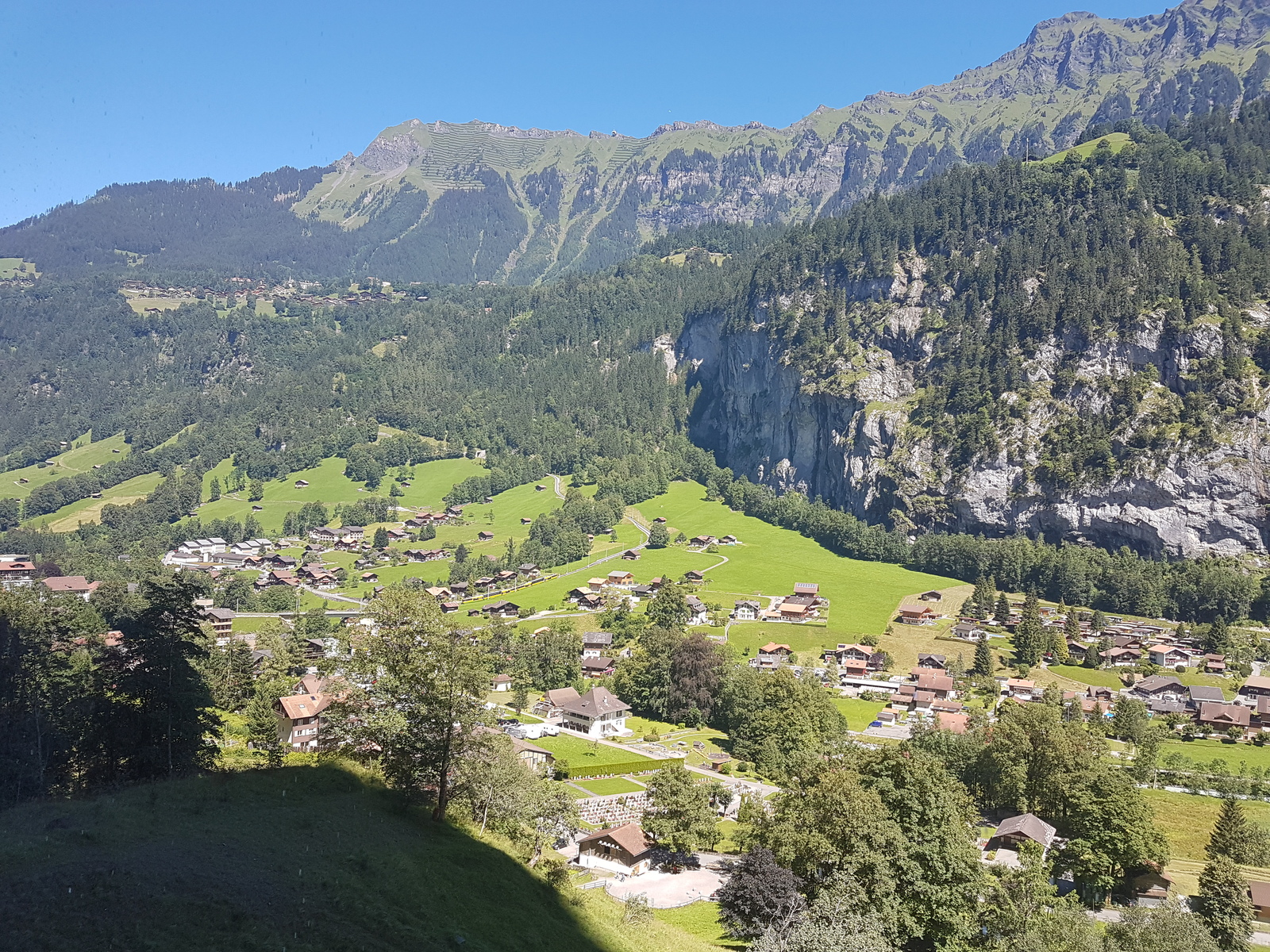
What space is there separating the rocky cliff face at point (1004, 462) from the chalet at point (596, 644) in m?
74.5

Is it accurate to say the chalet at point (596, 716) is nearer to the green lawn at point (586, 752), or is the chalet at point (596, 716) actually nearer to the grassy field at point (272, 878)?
the green lawn at point (586, 752)

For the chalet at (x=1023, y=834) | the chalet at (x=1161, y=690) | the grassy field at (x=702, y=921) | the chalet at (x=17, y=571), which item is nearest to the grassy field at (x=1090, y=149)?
the chalet at (x=1161, y=690)

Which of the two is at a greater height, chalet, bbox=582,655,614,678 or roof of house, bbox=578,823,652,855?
roof of house, bbox=578,823,652,855

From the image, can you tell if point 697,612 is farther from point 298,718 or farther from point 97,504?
point 97,504

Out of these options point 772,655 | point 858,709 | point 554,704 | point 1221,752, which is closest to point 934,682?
point 858,709

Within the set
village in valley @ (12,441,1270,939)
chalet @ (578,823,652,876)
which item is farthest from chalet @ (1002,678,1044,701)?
chalet @ (578,823,652,876)

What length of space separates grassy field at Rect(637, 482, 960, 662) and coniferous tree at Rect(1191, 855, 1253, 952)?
53.4 meters

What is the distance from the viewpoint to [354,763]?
33125 mm

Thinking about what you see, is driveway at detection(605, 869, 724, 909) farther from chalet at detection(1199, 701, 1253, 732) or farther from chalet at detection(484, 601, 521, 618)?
chalet at detection(484, 601, 521, 618)

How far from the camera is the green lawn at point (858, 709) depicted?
76625mm

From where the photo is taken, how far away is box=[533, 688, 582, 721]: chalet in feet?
244

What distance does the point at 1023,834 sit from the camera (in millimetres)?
50125

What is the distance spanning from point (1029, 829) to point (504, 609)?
242 ft

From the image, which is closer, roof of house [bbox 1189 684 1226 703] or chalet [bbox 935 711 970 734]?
chalet [bbox 935 711 970 734]
